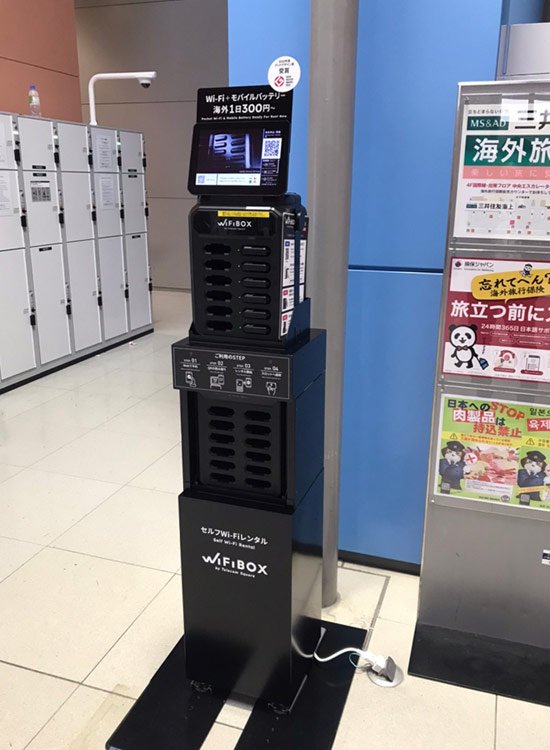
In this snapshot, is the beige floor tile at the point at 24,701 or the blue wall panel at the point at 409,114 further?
the blue wall panel at the point at 409,114

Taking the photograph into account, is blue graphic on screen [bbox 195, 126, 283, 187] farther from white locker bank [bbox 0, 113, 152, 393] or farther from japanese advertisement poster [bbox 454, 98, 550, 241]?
white locker bank [bbox 0, 113, 152, 393]

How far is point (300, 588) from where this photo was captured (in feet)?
5.92

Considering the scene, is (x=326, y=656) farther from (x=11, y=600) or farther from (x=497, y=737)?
(x=11, y=600)

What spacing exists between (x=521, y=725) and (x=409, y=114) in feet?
6.37

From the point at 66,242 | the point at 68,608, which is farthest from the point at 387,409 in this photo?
the point at 66,242

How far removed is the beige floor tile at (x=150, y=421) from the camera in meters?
4.10

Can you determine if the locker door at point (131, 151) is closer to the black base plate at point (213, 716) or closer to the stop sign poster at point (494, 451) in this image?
the stop sign poster at point (494, 451)

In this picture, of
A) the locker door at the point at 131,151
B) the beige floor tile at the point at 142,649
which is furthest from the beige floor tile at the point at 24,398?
the beige floor tile at the point at 142,649

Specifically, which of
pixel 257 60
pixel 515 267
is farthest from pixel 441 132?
pixel 257 60

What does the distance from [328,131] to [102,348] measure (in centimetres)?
447

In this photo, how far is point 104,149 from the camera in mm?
5602

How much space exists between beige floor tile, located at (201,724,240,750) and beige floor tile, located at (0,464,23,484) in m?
2.14

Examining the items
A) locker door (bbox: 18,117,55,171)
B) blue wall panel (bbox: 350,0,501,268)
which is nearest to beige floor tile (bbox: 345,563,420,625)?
blue wall panel (bbox: 350,0,501,268)

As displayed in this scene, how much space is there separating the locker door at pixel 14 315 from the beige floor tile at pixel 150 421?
1.08m
